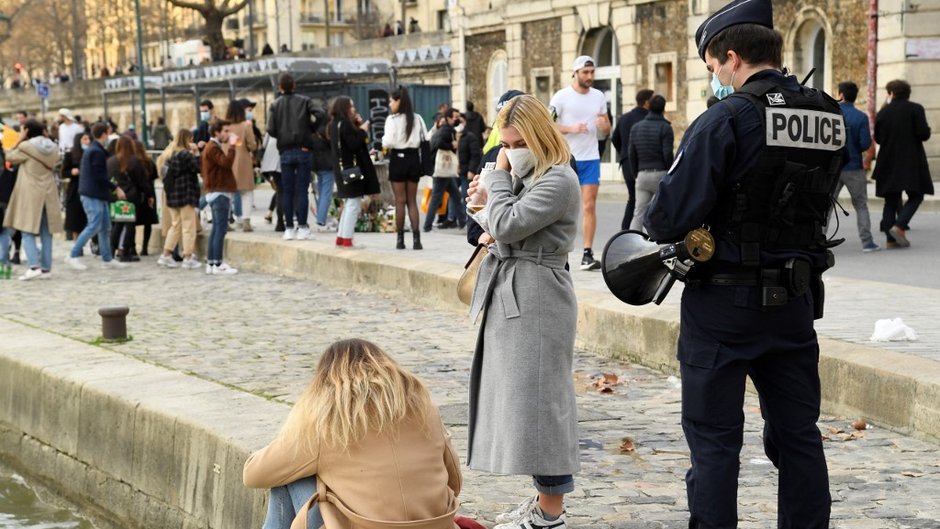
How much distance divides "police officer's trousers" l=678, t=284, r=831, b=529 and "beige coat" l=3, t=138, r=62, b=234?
40.9 ft

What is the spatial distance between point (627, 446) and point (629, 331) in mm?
2618

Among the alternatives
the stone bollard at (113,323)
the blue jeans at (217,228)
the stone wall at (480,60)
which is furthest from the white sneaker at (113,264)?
the stone wall at (480,60)

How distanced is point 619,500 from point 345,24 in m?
95.0

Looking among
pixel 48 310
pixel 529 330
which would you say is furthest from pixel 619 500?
pixel 48 310

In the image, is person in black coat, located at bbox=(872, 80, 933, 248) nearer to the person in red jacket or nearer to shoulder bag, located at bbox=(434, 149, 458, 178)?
shoulder bag, located at bbox=(434, 149, 458, 178)

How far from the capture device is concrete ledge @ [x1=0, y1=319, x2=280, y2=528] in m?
6.61

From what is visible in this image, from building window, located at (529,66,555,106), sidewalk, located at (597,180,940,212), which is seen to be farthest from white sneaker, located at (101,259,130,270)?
building window, located at (529,66,555,106)

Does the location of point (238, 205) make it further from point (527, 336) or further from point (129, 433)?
point (527, 336)

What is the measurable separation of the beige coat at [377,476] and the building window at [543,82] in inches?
1277

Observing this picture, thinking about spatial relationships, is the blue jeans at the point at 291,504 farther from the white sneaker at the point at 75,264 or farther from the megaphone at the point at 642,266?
the white sneaker at the point at 75,264

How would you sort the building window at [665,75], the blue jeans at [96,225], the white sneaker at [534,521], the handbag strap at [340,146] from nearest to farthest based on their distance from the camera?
the white sneaker at [534,521] → the handbag strap at [340,146] → the blue jeans at [96,225] → the building window at [665,75]

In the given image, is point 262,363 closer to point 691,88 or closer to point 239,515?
point 239,515

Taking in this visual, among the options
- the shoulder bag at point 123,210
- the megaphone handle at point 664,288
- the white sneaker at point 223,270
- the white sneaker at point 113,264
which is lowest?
the white sneaker at point 113,264

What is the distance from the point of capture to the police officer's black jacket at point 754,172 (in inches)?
176
